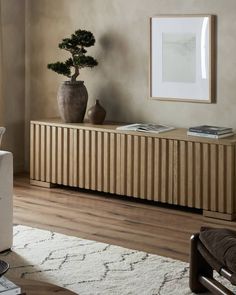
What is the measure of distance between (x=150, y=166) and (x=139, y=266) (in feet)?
5.28

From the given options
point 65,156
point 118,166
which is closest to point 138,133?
point 118,166

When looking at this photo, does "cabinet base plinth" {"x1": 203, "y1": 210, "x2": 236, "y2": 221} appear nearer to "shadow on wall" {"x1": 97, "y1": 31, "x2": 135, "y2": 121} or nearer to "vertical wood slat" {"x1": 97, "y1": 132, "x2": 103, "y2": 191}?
"vertical wood slat" {"x1": 97, "y1": 132, "x2": 103, "y2": 191}

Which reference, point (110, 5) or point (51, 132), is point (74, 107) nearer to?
point (51, 132)

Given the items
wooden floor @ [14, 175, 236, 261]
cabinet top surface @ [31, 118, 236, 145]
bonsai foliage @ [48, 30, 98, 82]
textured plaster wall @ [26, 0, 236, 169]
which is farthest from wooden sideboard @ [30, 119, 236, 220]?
bonsai foliage @ [48, 30, 98, 82]

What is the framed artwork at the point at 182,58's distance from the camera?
18.5ft

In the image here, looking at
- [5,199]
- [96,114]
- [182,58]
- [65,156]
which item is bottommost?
[5,199]

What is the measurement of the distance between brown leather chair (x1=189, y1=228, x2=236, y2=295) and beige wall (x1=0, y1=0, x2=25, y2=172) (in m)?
3.42

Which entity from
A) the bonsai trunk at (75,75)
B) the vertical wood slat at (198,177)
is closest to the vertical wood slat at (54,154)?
the bonsai trunk at (75,75)

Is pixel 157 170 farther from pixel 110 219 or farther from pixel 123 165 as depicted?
pixel 110 219

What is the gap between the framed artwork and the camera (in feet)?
18.5

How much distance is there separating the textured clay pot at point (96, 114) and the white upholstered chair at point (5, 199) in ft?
5.89

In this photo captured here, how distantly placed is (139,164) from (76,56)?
1175mm

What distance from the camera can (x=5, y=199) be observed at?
4.24 m

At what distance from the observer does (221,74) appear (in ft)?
18.4
